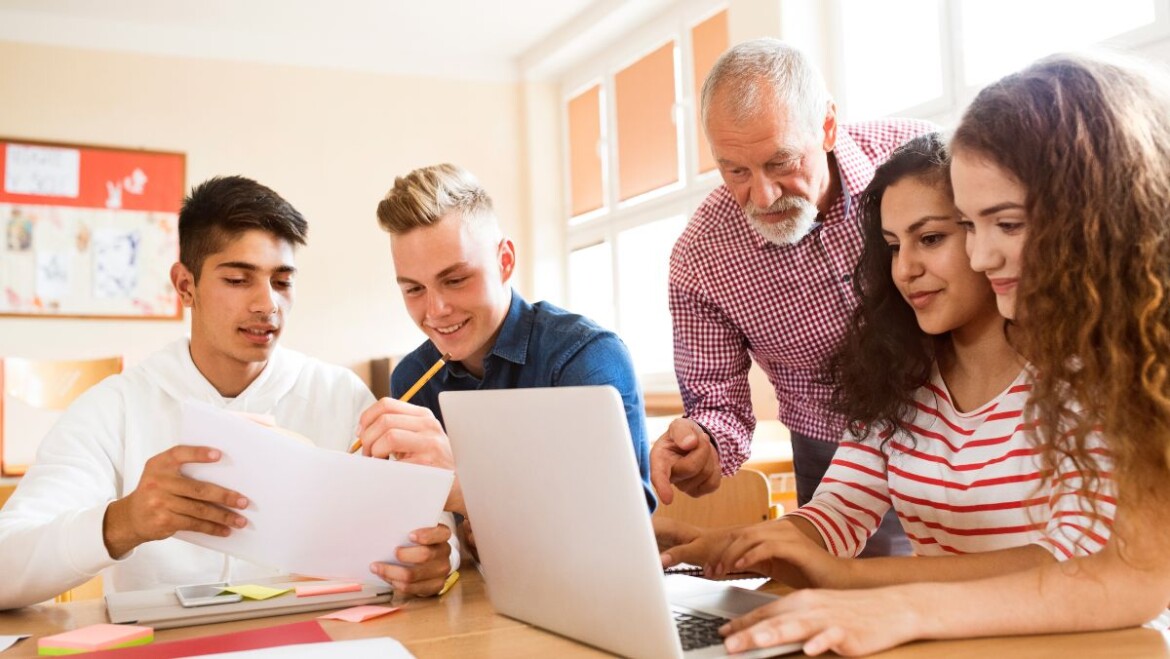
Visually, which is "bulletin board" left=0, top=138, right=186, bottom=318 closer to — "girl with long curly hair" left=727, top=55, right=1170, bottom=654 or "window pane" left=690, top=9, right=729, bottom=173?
"window pane" left=690, top=9, right=729, bottom=173

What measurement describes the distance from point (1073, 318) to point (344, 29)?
203 inches

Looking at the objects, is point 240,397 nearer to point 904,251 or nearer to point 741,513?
point 741,513

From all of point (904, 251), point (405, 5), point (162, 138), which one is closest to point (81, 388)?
point (162, 138)

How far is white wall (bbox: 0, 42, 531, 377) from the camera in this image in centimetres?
515

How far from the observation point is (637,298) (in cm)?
552

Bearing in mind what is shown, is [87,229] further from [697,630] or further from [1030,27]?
[697,630]

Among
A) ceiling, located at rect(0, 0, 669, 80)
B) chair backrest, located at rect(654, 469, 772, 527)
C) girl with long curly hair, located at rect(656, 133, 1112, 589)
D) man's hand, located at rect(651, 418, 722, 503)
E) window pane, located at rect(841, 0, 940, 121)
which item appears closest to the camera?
girl with long curly hair, located at rect(656, 133, 1112, 589)

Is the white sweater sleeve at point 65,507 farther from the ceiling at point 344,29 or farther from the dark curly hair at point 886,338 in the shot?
the ceiling at point 344,29

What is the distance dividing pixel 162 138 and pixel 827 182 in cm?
450

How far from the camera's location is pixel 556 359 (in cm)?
172

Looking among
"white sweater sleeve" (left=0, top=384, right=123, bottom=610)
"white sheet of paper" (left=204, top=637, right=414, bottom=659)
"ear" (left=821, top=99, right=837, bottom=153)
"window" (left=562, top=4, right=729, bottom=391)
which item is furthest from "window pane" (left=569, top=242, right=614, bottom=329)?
"white sheet of paper" (left=204, top=637, right=414, bottom=659)

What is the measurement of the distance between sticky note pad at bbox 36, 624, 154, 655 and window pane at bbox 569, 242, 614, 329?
476 cm

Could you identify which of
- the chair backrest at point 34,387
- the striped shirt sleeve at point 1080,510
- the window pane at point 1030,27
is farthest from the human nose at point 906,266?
the chair backrest at point 34,387

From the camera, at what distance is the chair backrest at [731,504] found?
195 centimetres
